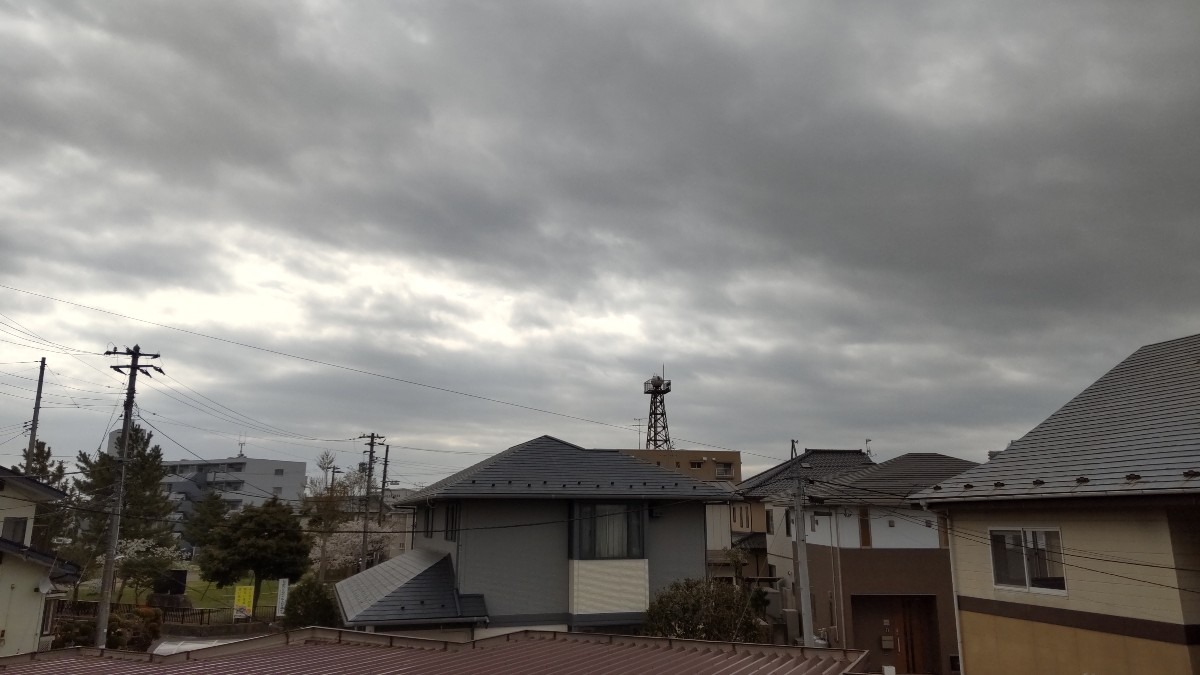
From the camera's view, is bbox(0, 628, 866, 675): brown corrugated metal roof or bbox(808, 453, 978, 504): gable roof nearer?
bbox(0, 628, 866, 675): brown corrugated metal roof

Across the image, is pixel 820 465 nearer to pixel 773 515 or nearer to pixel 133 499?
pixel 773 515

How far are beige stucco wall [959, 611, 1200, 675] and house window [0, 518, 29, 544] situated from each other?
30495 mm

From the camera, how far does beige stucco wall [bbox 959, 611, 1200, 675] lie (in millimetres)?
10516

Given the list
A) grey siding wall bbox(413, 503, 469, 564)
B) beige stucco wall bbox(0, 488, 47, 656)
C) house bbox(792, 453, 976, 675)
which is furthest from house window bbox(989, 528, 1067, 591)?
beige stucco wall bbox(0, 488, 47, 656)

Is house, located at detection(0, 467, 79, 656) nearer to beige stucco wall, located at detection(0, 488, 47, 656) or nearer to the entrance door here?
beige stucco wall, located at detection(0, 488, 47, 656)

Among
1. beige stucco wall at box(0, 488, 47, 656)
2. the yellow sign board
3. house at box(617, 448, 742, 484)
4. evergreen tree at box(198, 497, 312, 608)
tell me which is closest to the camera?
beige stucco wall at box(0, 488, 47, 656)

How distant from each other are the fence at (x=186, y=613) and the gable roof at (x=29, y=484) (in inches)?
457

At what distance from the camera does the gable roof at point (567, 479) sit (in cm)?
1992

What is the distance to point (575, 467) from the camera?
22.1m

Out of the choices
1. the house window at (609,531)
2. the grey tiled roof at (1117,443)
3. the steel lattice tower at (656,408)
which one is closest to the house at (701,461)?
the steel lattice tower at (656,408)

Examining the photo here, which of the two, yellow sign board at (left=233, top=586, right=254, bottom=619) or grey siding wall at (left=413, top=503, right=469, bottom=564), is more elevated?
grey siding wall at (left=413, top=503, right=469, bottom=564)

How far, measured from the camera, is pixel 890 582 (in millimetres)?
22938

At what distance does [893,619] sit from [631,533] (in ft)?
32.9

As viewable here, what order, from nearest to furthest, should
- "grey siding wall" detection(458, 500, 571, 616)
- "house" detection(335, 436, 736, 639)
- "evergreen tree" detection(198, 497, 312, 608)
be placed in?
"house" detection(335, 436, 736, 639), "grey siding wall" detection(458, 500, 571, 616), "evergreen tree" detection(198, 497, 312, 608)
